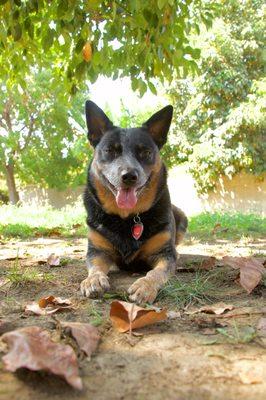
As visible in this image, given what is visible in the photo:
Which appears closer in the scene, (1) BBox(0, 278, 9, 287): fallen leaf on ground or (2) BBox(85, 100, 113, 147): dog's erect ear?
(1) BBox(0, 278, 9, 287): fallen leaf on ground

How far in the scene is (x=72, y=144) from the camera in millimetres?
25141

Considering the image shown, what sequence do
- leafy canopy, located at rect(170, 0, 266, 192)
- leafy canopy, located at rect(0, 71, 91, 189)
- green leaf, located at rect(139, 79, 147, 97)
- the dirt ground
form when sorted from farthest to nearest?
leafy canopy, located at rect(0, 71, 91, 189)
leafy canopy, located at rect(170, 0, 266, 192)
green leaf, located at rect(139, 79, 147, 97)
the dirt ground

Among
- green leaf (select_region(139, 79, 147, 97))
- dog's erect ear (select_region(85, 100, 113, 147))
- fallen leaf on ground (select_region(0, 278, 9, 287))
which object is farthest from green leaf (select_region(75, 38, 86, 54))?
fallen leaf on ground (select_region(0, 278, 9, 287))

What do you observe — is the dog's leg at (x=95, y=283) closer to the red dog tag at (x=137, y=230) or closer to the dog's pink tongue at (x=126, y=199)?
the red dog tag at (x=137, y=230)

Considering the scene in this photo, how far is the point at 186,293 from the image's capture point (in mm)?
2434

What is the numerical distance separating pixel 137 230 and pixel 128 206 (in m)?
0.21

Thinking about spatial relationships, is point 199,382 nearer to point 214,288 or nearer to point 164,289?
point 164,289

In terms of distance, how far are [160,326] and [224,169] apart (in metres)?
17.1

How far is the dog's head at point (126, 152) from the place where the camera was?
3.28 metres

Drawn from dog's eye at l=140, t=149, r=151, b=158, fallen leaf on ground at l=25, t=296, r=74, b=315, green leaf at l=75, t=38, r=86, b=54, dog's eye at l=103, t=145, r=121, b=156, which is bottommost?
fallen leaf on ground at l=25, t=296, r=74, b=315

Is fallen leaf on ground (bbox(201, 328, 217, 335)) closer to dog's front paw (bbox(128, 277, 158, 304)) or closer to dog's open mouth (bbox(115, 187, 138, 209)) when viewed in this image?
dog's front paw (bbox(128, 277, 158, 304))

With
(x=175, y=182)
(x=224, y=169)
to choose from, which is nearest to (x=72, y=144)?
(x=175, y=182)

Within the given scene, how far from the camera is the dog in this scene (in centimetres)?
328

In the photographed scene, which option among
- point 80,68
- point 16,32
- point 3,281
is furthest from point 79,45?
point 3,281
